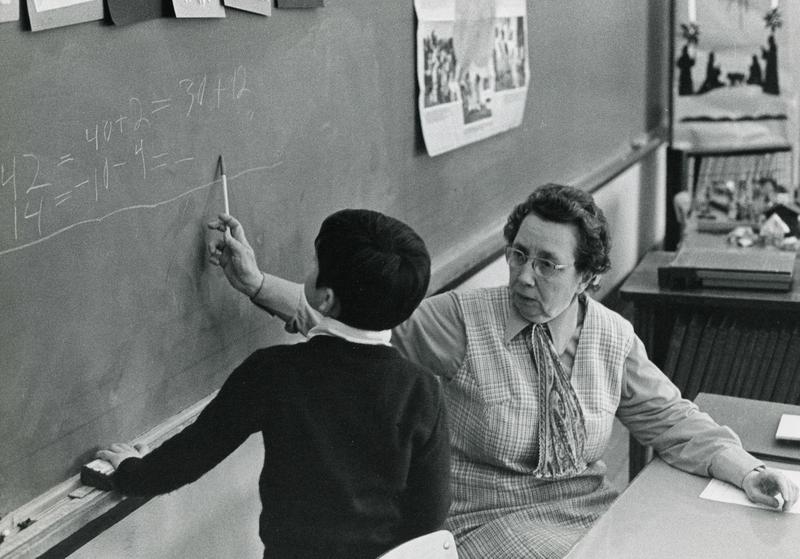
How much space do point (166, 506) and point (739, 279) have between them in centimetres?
222

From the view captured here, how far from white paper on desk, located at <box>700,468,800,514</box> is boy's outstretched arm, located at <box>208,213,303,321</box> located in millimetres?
855

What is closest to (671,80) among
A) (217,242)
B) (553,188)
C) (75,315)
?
(553,188)

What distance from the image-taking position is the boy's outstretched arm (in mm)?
1885

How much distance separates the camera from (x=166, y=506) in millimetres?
1814

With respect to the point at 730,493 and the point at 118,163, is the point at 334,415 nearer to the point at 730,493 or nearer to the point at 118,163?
the point at 118,163

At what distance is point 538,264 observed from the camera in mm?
2152

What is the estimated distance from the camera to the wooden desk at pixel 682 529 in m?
1.68

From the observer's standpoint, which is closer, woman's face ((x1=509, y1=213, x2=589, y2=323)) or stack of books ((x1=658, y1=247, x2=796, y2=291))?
woman's face ((x1=509, y1=213, x2=589, y2=323))

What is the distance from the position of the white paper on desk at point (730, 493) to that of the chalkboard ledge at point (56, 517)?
41.2 inches

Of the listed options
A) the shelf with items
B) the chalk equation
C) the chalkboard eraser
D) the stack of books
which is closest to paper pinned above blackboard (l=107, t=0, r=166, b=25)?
the chalk equation

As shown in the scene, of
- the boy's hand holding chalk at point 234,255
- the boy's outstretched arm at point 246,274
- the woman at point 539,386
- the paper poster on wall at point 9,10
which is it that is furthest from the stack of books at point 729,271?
the paper poster on wall at point 9,10

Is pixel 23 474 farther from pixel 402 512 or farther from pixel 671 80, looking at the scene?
pixel 671 80

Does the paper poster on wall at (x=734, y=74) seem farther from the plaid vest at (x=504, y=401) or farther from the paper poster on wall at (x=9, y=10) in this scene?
the paper poster on wall at (x=9, y=10)

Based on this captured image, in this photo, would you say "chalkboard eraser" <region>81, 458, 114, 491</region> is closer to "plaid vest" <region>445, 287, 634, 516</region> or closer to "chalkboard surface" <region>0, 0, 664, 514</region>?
"chalkboard surface" <region>0, 0, 664, 514</region>
